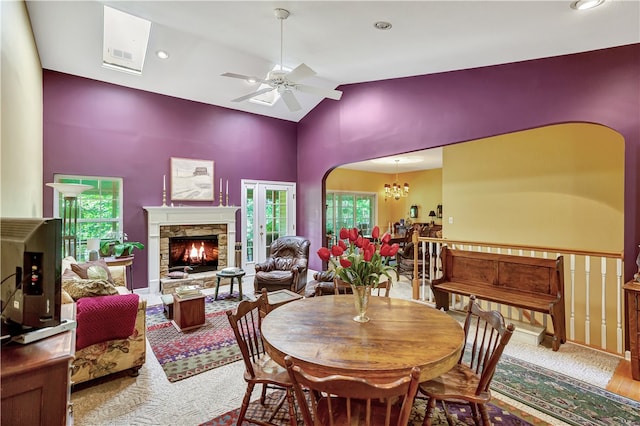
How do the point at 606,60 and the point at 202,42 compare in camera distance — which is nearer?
the point at 606,60

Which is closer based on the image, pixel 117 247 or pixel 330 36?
pixel 330 36

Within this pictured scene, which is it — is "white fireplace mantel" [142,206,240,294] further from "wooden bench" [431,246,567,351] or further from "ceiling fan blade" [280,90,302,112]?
"wooden bench" [431,246,567,351]

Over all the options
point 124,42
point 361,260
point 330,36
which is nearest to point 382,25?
Result: point 330,36

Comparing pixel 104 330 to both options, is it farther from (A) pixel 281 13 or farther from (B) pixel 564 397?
(B) pixel 564 397

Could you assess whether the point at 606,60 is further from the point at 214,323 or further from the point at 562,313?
the point at 214,323

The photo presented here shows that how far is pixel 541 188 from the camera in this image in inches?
199

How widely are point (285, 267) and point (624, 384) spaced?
4351 millimetres

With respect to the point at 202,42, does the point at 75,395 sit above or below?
below

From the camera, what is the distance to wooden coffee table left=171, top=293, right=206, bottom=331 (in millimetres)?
3814

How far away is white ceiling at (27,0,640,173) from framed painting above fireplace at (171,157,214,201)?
4.52 feet

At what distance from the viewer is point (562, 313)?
11.1 feet

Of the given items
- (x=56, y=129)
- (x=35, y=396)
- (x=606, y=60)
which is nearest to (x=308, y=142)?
(x=56, y=129)

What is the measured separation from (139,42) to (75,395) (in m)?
4.88

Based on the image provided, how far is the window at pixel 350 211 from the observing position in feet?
31.6
